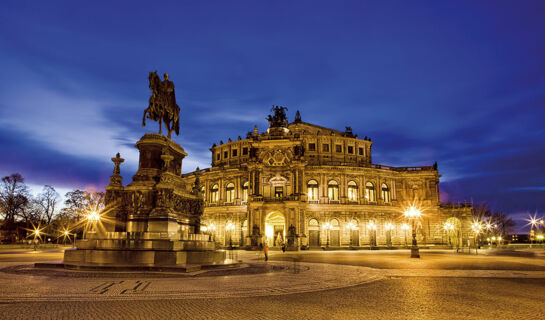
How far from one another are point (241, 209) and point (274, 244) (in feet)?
25.8

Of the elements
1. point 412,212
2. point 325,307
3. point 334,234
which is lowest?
point 334,234

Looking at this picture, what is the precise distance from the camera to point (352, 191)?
193 feet

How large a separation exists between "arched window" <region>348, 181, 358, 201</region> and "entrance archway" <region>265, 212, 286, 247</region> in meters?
12.2

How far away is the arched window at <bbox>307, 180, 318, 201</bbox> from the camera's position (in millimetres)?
56500

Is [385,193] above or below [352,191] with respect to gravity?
below

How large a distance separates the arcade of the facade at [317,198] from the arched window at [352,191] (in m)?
0.16

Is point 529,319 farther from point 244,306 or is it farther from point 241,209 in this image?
point 241,209

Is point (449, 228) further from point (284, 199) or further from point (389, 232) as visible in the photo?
point (284, 199)

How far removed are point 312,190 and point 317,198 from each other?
58.9 inches

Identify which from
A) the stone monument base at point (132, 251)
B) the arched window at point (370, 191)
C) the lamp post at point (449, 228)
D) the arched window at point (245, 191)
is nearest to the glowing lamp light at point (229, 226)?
the arched window at point (245, 191)

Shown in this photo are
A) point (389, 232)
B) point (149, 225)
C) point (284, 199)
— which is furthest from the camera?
point (389, 232)

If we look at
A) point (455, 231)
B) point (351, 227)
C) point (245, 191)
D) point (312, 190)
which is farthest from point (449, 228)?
point (245, 191)

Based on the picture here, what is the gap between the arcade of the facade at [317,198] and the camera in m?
52.4

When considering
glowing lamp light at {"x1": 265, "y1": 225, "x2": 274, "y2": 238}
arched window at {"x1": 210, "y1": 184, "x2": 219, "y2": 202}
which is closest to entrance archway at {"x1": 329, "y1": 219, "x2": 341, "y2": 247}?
glowing lamp light at {"x1": 265, "y1": 225, "x2": 274, "y2": 238}
